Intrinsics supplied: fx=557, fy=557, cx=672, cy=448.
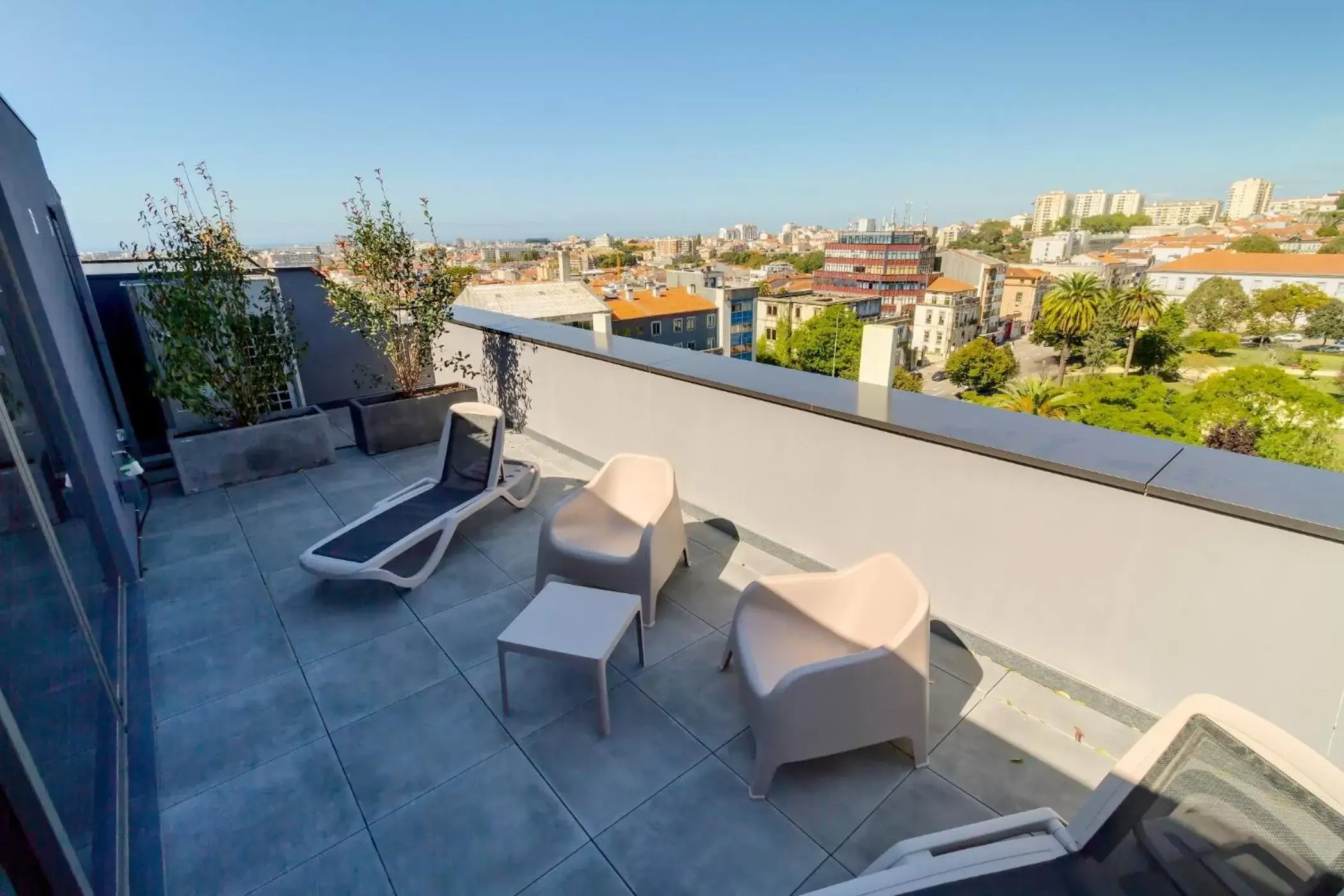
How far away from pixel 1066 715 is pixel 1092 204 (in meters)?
207

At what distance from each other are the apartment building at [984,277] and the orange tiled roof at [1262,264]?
17.5 meters

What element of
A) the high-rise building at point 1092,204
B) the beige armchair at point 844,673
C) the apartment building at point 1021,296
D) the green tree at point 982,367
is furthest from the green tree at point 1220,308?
the high-rise building at point 1092,204

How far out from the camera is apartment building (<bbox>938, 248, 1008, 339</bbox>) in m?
70.5

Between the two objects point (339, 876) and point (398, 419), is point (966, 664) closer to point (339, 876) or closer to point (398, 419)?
point (339, 876)

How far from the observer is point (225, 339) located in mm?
5168

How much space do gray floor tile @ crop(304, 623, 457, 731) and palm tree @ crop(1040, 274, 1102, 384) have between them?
4896cm

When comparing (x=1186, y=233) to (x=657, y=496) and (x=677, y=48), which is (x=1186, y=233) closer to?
(x=677, y=48)

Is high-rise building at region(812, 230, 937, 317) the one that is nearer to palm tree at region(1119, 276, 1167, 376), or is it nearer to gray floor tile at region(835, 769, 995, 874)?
palm tree at region(1119, 276, 1167, 376)

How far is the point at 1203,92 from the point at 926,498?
300 feet

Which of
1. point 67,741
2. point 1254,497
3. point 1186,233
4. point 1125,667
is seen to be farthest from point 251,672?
point 1186,233

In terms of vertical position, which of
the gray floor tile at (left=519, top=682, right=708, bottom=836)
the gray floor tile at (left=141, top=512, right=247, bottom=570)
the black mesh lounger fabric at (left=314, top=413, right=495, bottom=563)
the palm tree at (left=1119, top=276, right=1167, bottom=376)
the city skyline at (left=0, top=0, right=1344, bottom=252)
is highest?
the city skyline at (left=0, top=0, right=1344, bottom=252)

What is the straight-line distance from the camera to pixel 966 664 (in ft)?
9.84

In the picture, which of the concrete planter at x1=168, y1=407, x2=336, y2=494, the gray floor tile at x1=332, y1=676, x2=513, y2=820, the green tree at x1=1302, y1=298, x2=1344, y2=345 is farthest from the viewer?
the green tree at x1=1302, y1=298, x2=1344, y2=345

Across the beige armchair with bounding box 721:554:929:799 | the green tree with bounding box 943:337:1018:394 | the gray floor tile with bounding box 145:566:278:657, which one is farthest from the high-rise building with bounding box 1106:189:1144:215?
the gray floor tile with bounding box 145:566:278:657
